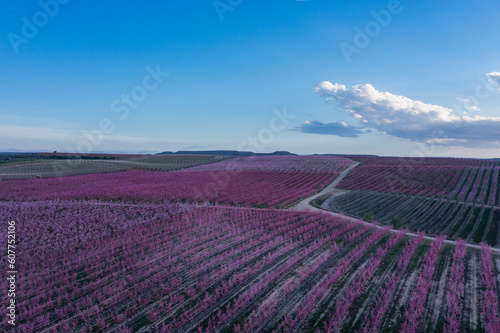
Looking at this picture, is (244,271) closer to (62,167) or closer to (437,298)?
(437,298)

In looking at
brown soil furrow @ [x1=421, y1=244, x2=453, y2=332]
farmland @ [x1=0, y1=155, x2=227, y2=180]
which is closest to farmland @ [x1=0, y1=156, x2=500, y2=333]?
brown soil furrow @ [x1=421, y1=244, x2=453, y2=332]

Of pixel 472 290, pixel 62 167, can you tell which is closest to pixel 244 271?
pixel 472 290

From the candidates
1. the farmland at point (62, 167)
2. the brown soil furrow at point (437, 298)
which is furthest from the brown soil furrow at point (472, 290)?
the farmland at point (62, 167)

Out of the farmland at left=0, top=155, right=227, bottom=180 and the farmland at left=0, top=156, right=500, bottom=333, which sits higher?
the farmland at left=0, top=155, right=227, bottom=180

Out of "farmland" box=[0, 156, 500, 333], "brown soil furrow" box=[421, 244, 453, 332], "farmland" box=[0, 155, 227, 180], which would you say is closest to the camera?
"brown soil furrow" box=[421, 244, 453, 332]

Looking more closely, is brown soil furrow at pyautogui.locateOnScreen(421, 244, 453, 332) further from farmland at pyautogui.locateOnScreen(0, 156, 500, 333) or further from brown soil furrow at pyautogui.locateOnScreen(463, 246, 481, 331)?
brown soil furrow at pyautogui.locateOnScreen(463, 246, 481, 331)

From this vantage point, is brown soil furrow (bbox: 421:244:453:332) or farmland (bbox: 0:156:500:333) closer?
brown soil furrow (bbox: 421:244:453:332)

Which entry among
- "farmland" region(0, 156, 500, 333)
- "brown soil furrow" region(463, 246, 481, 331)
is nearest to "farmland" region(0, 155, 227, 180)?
"farmland" region(0, 156, 500, 333)

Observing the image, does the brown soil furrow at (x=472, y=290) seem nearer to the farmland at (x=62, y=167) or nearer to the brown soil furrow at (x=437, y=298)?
the brown soil furrow at (x=437, y=298)

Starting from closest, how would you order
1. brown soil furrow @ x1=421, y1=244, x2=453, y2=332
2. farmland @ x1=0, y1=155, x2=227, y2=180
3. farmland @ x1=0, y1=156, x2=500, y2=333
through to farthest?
brown soil furrow @ x1=421, y1=244, x2=453, y2=332 → farmland @ x1=0, y1=156, x2=500, y2=333 → farmland @ x1=0, y1=155, x2=227, y2=180

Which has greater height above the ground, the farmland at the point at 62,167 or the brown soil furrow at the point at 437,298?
the farmland at the point at 62,167
